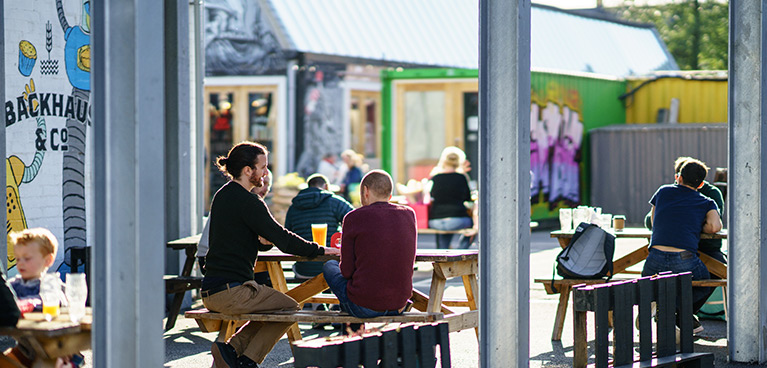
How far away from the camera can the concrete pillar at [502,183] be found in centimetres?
624

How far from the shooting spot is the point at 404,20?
2605 cm

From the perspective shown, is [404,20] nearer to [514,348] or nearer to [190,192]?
[190,192]

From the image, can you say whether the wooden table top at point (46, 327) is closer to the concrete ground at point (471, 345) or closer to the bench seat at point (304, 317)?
the bench seat at point (304, 317)

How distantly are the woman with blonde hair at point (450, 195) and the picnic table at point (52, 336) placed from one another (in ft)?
30.1

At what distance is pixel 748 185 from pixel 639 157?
1521 cm

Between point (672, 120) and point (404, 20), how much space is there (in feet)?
21.1

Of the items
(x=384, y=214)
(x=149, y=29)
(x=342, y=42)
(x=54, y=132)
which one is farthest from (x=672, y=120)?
(x=149, y=29)

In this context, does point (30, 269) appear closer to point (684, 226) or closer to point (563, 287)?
point (563, 287)

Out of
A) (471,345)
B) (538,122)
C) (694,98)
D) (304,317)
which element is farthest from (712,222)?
(694,98)

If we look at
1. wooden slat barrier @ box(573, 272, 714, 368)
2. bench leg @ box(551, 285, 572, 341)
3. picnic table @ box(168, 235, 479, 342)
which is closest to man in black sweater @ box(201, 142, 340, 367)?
picnic table @ box(168, 235, 479, 342)

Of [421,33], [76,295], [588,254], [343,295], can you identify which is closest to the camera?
[76,295]

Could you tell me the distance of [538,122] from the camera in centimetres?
2211

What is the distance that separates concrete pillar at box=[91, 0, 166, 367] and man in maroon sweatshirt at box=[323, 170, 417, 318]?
7.38ft

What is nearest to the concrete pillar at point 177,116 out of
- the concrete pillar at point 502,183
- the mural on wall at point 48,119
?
the mural on wall at point 48,119
